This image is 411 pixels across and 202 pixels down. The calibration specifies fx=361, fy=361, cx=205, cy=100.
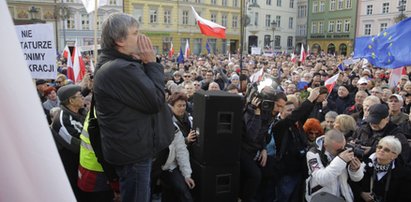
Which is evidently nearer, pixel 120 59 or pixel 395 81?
pixel 120 59

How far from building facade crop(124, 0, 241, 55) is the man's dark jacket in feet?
130

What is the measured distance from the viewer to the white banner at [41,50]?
16.0 feet

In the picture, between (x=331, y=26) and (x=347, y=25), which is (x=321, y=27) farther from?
(x=347, y=25)

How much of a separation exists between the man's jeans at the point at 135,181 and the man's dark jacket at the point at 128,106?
0.26 feet

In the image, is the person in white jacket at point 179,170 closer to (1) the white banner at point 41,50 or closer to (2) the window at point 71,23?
(1) the white banner at point 41,50

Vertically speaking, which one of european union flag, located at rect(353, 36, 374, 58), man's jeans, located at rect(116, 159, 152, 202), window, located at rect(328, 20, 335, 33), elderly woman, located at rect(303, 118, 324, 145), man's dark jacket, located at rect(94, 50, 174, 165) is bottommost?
elderly woman, located at rect(303, 118, 324, 145)

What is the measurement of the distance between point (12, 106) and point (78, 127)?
8.54 ft

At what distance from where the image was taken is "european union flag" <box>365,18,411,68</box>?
6.64 meters

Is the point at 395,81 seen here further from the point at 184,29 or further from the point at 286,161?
the point at 184,29

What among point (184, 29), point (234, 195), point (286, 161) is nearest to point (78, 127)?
point (234, 195)

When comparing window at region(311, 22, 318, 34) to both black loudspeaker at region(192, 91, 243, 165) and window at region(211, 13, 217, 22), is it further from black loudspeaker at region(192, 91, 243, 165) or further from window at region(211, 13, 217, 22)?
black loudspeaker at region(192, 91, 243, 165)

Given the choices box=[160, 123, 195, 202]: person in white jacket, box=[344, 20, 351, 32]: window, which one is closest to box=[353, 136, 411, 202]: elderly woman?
box=[160, 123, 195, 202]: person in white jacket

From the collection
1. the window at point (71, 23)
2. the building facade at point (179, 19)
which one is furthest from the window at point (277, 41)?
the window at point (71, 23)

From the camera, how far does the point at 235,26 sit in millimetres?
51656
